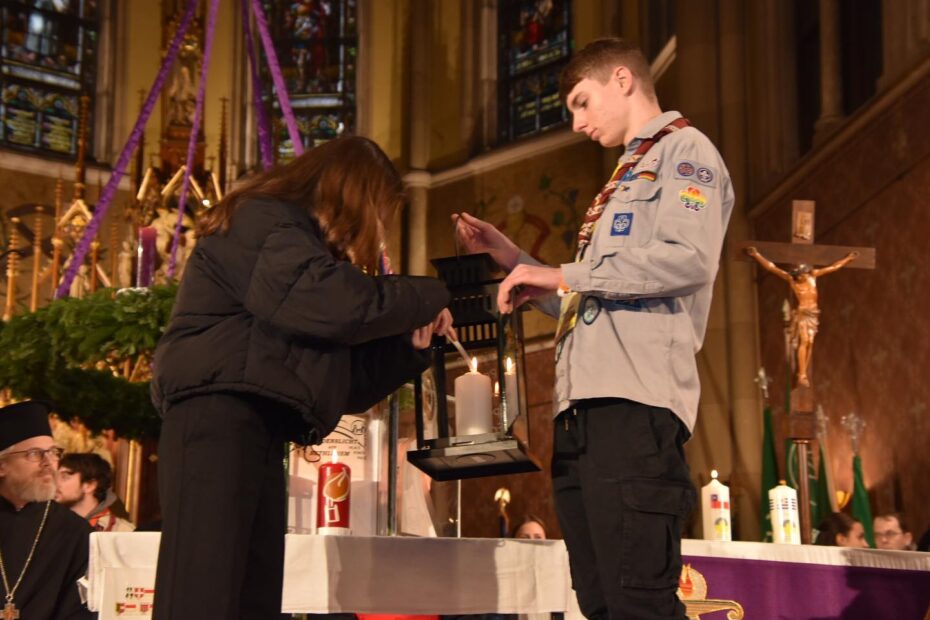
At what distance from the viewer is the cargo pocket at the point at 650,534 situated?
91.6 inches

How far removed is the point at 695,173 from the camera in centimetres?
255

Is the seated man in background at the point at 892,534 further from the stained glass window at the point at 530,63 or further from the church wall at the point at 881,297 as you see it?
the stained glass window at the point at 530,63

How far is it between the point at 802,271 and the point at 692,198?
10.7ft

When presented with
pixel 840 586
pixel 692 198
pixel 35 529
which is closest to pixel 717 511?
pixel 840 586

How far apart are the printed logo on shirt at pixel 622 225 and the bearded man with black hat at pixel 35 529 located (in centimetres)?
249

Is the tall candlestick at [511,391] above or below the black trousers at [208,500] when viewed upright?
above

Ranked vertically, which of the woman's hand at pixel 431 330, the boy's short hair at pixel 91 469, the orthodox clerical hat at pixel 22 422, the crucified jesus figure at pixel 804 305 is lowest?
the boy's short hair at pixel 91 469

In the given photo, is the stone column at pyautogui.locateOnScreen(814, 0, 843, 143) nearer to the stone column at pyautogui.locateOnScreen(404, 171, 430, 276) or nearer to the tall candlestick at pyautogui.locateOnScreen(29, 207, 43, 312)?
the stone column at pyautogui.locateOnScreen(404, 171, 430, 276)

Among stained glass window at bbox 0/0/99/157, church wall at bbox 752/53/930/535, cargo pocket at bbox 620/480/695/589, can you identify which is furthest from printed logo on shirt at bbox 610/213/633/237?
stained glass window at bbox 0/0/99/157

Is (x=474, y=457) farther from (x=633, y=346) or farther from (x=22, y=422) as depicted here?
(x=22, y=422)

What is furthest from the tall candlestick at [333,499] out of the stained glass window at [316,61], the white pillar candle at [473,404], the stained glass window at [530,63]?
the stained glass window at [316,61]

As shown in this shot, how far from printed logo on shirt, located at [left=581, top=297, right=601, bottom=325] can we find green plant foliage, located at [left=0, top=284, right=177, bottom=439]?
6.98ft

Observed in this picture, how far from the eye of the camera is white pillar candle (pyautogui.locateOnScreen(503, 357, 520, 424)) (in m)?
2.88

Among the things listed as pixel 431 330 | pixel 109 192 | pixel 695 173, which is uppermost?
pixel 109 192
